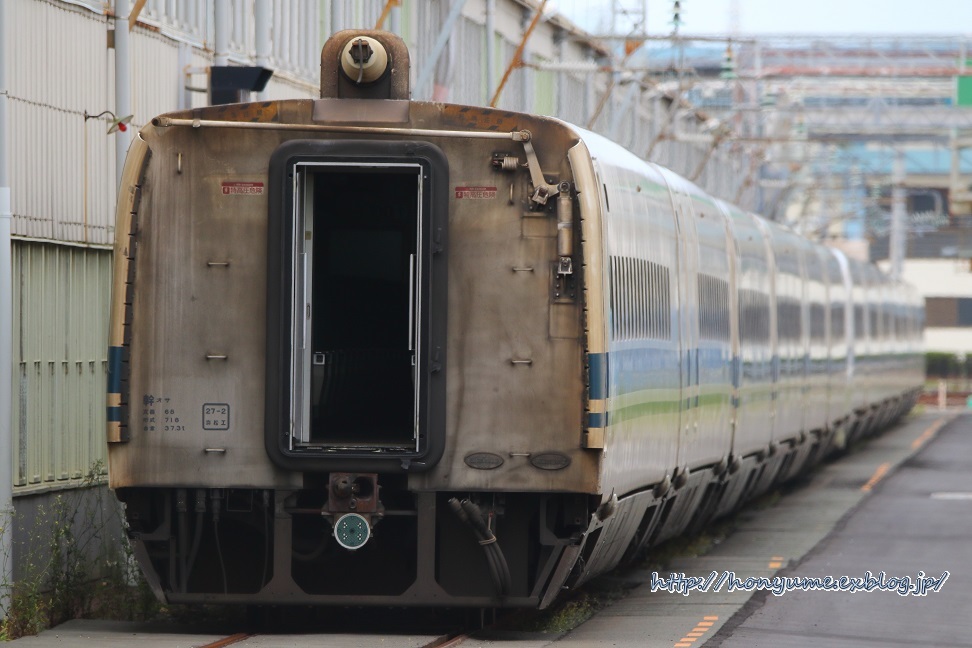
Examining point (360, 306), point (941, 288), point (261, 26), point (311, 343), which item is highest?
point (261, 26)

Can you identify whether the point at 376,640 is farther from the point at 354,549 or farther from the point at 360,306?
the point at 360,306

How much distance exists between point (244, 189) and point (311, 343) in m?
0.99

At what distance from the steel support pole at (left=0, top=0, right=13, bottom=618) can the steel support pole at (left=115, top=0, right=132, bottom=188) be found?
1.93m

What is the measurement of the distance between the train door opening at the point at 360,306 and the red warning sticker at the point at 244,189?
25cm

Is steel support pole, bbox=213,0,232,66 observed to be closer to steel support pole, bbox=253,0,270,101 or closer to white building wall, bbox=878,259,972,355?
steel support pole, bbox=253,0,270,101

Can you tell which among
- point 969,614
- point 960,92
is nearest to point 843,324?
point 960,92

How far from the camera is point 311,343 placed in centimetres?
1136

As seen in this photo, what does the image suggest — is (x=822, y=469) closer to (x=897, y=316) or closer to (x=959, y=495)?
(x=959, y=495)

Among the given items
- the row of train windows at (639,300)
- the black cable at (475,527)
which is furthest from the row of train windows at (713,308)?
the black cable at (475,527)

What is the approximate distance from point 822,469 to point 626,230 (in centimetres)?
1920

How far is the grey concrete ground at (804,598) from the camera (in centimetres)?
1170

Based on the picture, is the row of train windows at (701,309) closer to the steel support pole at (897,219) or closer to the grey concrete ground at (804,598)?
the grey concrete ground at (804,598)

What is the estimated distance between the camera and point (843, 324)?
30750mm

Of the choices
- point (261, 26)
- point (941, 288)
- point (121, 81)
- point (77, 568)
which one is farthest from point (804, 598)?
point (941, 288)
